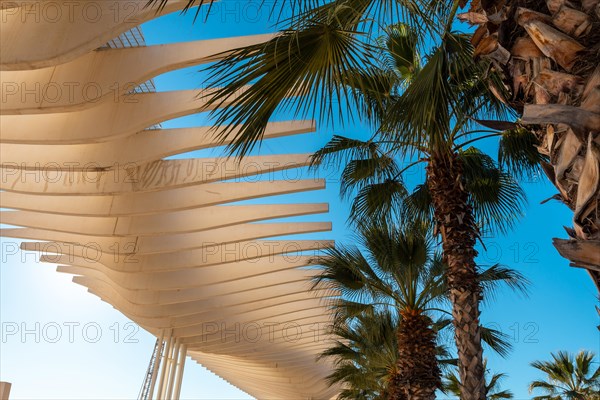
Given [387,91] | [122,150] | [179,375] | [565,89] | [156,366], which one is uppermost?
[122,150]

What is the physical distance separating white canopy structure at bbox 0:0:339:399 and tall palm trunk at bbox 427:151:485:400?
3501mm

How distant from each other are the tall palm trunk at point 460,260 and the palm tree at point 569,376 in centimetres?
1686

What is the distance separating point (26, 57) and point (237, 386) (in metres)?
49.8

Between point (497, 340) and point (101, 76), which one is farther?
point (497, 340)

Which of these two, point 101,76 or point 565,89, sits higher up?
point 101,76

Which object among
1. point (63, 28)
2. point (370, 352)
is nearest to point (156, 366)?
point (370, 352)

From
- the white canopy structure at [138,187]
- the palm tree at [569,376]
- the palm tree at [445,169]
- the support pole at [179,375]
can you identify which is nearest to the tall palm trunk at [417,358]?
the palm tree at [445,169]

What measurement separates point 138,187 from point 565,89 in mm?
11889

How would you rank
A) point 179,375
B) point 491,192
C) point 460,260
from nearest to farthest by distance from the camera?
point 460,260
point 491,192
point 179,375

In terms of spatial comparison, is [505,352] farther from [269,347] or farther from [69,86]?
[269,347]

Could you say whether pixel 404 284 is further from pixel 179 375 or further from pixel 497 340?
pixel 179 375

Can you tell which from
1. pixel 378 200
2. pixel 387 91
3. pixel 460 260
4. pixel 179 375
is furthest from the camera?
pixel 179 375

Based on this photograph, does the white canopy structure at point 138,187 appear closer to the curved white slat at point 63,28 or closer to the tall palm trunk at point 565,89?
the curved white slat at point 63,28

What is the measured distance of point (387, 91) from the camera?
7.64 m
